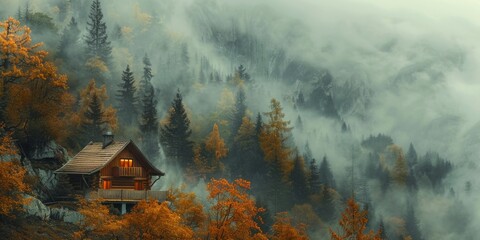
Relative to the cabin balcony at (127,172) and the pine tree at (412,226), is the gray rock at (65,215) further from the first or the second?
the pine tree at (412,226)

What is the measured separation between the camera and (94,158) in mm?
76250

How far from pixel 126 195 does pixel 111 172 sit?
705 centimetres

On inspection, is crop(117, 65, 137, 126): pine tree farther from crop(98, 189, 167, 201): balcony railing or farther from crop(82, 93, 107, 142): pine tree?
crop(98, 189, 167, 201): balcony railing

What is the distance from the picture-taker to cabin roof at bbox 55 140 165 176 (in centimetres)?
7325

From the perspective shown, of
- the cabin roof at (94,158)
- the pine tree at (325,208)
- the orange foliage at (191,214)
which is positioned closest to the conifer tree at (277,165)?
the pine tree at (325,208)

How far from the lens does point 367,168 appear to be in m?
198

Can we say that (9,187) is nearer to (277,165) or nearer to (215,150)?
(215,150)

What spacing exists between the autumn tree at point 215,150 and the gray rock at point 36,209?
6684cm

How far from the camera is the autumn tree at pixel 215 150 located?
13038cm

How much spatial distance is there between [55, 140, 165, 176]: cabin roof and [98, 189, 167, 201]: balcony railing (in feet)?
11.6

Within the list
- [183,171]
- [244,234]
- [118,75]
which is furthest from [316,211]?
[244,234]

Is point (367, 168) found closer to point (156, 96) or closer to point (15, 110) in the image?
point (156, 96)

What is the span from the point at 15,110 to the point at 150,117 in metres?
46.8

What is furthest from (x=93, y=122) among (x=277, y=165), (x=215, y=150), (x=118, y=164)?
(x=277, y=165)
